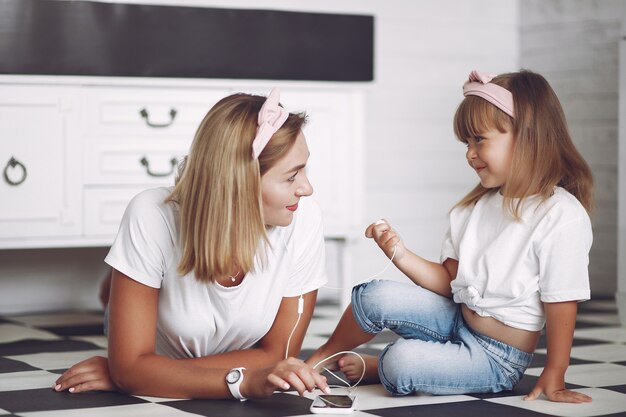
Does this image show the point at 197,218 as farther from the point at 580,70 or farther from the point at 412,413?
the point at 580,70

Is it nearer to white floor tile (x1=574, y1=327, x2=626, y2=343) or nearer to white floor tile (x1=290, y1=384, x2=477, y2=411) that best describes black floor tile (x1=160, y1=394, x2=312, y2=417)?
white floor tile (x1=290, y1=384, x2=477, y2=411)

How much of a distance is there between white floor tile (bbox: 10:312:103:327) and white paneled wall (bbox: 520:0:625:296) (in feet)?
6.38

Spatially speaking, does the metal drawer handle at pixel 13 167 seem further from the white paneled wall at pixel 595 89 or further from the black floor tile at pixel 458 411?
the white paneled wall at pixel 595 89

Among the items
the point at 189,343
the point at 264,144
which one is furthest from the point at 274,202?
the point at 189,343

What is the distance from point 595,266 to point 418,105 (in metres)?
0.96

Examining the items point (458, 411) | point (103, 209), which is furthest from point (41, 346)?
point (458, 411)

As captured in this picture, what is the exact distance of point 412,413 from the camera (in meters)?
1.76

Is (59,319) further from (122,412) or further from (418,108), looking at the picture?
(418,108)

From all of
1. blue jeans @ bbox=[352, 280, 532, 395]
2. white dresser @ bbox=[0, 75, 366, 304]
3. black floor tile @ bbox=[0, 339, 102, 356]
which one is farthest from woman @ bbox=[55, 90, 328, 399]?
white dresser @ bbox=[0, 75, 366, 304]

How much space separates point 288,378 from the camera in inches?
64.5

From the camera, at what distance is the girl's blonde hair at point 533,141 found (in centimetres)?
195

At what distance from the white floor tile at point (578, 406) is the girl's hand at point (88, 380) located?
2.42 ft

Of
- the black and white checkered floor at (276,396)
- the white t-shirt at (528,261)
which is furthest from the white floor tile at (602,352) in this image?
the white t-shirt at (528,261)

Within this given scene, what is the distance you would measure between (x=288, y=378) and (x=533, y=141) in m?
0.70
